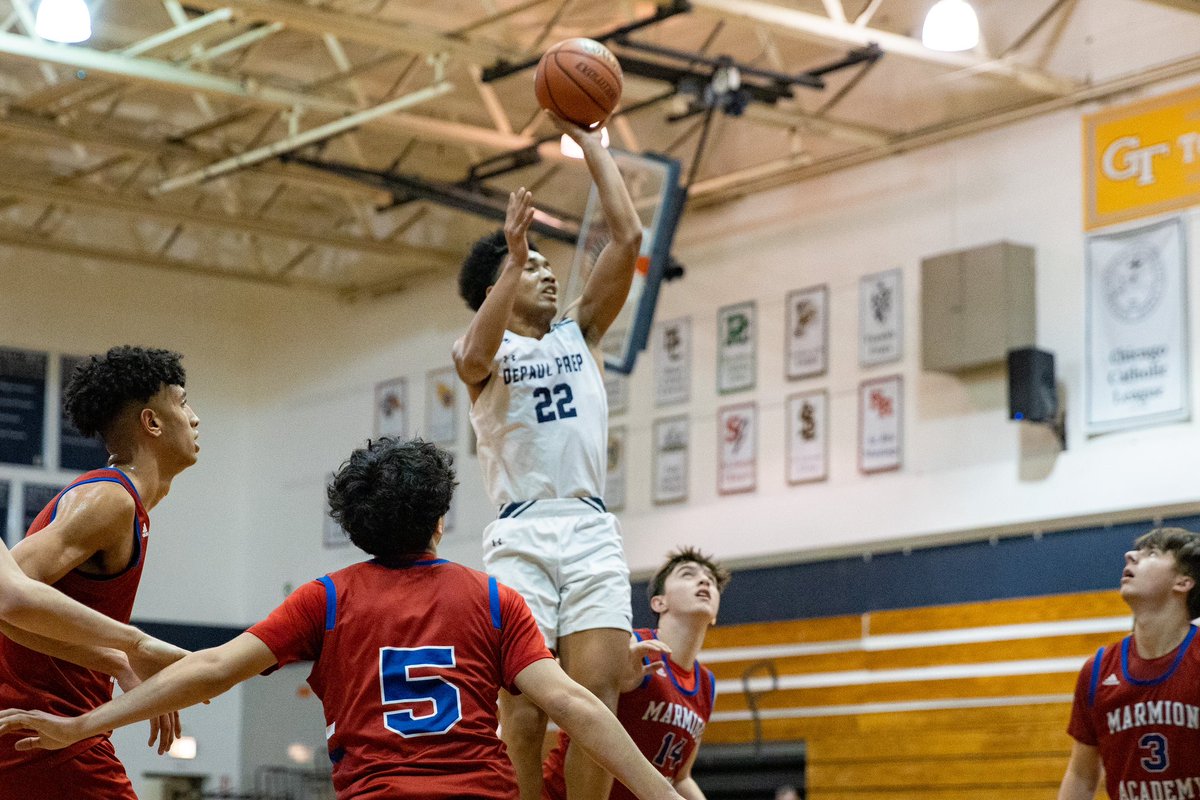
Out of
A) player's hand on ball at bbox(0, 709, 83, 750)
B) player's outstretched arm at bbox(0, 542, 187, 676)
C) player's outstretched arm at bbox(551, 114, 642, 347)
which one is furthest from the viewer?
player's outstretched arm at bbox(551, 114, 642, 347)

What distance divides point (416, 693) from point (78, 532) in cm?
113

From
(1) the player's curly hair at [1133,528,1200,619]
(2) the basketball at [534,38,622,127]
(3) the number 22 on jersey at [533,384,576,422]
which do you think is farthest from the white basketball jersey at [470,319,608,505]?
(1) the player's curly hair at [1133,528,1200,619]

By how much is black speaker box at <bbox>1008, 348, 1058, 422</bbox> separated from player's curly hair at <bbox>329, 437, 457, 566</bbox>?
9.63 metres

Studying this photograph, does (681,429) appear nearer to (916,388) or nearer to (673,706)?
(916,388)

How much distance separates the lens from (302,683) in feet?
66.7

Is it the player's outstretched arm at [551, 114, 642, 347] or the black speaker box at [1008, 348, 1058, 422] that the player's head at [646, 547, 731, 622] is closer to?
the player's outstretched arm at [551, 114, 642, 347]

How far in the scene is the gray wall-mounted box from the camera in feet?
45.0

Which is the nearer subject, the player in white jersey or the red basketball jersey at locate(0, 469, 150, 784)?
the red basketball jersey at locate(0, 469, 150, 784)

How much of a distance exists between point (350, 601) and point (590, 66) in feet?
9.85

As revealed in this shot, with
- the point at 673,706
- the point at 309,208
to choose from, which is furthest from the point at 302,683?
the point at 673,706

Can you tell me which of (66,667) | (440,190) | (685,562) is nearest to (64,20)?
(440,190)

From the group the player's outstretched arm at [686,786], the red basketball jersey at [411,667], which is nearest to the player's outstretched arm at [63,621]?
the red basketball jersey at [411,667]

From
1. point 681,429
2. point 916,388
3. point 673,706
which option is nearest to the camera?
point 673,706

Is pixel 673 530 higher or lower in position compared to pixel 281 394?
lower
